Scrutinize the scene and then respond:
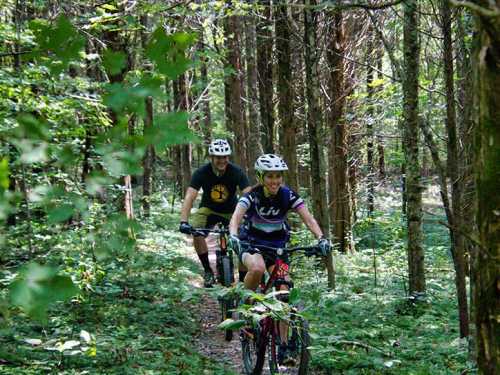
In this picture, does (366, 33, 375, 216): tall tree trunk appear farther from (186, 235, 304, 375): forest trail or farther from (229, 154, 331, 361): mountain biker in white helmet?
(229, 154, 331, 361): mountain biker in white helmet

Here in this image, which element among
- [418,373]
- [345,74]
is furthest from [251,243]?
[345,74]

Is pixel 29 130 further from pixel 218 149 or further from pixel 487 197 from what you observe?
pixel 218 149

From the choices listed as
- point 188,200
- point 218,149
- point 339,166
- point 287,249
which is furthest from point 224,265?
point 339,166

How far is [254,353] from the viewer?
19.6 feet

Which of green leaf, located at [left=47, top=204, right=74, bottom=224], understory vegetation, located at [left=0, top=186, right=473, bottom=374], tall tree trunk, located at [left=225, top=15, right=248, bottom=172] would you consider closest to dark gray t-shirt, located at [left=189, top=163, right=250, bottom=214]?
understory vegetation, located at [left=0, top=186, right=473, bottom=374]

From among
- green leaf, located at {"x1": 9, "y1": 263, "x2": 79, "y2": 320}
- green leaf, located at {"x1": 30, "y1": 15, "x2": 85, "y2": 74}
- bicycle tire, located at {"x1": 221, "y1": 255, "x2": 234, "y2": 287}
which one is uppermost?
green leaf, located at {"x1": 30, "y1": 15, "x2": 85, "y2": 74}

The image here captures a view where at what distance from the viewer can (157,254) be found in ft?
43.0

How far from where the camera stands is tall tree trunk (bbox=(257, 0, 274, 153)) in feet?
43.2

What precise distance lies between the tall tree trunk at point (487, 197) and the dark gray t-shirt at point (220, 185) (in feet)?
19.8

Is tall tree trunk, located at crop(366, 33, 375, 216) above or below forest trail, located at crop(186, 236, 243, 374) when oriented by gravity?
above

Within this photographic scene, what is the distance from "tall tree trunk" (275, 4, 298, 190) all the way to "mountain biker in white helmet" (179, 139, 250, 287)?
159 inches

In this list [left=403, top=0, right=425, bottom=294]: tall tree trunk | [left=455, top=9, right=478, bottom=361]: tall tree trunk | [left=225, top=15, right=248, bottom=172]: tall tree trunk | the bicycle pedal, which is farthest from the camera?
[left=225, top=15, right=248, bottom=172]: tall tree trunk

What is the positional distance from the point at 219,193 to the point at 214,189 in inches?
4.3

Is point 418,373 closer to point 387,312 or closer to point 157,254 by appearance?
point 387,312
